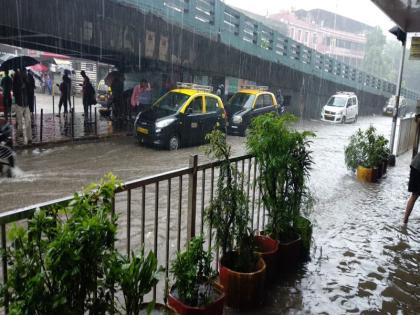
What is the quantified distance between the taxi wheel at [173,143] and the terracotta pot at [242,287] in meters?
9.31

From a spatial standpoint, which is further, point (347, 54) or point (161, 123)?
point (347, 54)

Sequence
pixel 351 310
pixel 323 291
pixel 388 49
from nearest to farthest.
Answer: pixel 351 310, pixel 323 291, pixel 388 49

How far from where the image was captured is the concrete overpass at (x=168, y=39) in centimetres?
1054

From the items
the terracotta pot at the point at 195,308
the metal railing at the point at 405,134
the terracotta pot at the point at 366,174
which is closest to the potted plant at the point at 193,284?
the terracotta pot at the point at 195,308

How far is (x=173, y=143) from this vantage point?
502 inches

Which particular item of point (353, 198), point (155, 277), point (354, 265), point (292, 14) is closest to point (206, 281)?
point (155, 277)

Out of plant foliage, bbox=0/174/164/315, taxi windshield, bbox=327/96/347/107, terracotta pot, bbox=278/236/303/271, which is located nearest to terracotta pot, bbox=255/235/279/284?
terracotta pot, bbox=278/236/303/271

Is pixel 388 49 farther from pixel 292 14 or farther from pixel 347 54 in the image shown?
pixel 292 14

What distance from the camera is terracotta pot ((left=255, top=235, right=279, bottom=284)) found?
12.5 feet

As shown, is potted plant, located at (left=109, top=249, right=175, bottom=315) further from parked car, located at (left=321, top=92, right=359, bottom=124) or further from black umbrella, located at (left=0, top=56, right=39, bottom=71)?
parked car, located at (left=321, top=92, right=359, bottom=124)

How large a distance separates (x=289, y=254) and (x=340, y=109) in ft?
77.5

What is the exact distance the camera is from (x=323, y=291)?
3859 millimetres

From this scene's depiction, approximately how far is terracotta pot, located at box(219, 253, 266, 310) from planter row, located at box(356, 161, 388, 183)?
19.1 ft

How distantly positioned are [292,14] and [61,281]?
7021 centimetres
